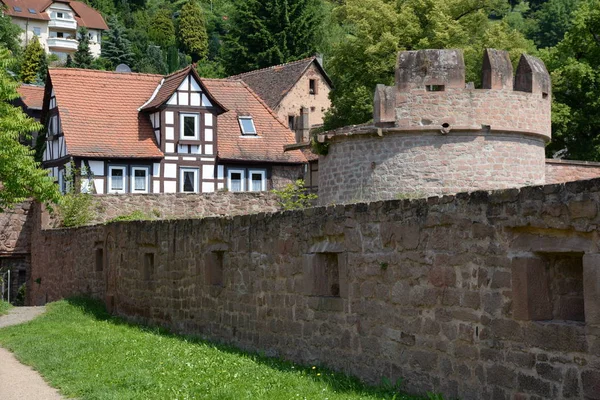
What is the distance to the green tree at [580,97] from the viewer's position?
3672 cm

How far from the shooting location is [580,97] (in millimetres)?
37906

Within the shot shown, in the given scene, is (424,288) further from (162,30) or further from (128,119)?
(162,30)

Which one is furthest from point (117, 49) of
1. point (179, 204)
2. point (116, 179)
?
point (179, 204)

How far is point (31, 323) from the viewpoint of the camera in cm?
1983

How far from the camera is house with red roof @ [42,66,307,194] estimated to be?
39500mm

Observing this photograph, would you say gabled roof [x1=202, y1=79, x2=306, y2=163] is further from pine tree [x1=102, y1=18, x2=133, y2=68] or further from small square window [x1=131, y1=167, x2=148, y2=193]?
pine tree [x1=102, y1=18, x2=133, y2=68]

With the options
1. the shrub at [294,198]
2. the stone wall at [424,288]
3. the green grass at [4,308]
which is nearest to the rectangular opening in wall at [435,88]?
the stone wall at [424,288]

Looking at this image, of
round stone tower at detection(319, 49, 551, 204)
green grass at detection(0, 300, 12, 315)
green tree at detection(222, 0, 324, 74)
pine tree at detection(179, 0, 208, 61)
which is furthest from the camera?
pine tree at detection(179, 0, 208, 61)

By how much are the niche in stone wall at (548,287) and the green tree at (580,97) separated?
28.6 metres

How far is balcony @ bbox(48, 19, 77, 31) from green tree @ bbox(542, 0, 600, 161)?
7681 centimetres

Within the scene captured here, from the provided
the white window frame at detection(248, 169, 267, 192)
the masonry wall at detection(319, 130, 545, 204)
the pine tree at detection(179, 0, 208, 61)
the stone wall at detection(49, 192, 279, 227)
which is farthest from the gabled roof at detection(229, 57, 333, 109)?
the pine tree at detection(179, 0, 208, 61)

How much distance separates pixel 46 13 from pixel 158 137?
73.1 m

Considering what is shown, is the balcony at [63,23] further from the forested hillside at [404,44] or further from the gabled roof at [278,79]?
the gabled roof at [278,79]

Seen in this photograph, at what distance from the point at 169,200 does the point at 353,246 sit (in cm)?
2032
